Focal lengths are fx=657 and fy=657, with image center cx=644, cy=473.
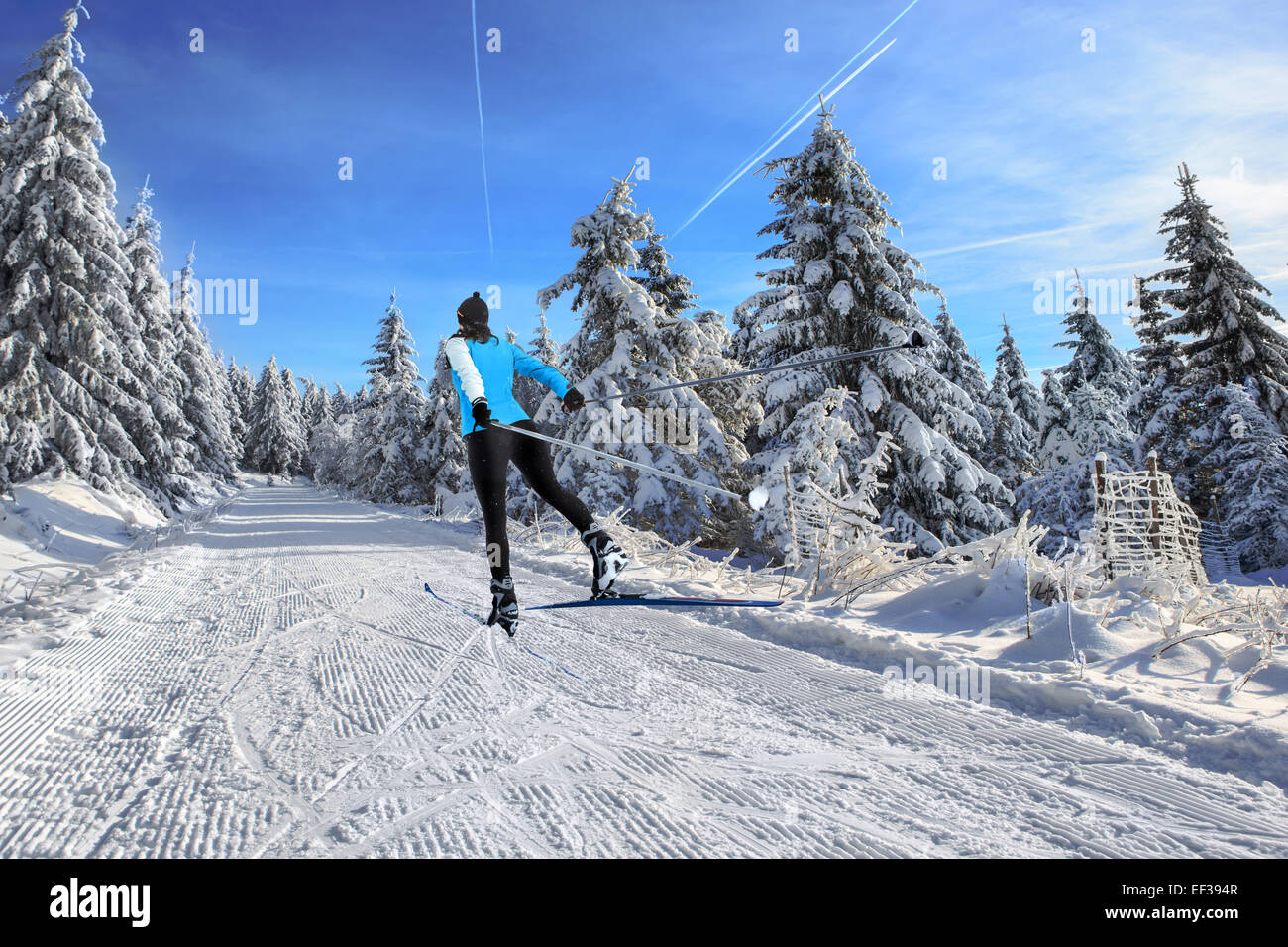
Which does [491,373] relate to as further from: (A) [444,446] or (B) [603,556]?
(A) [444,446]

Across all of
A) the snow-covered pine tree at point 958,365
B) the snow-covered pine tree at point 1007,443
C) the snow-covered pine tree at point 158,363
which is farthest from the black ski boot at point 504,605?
the snow-covered pine tree at point 1007,443

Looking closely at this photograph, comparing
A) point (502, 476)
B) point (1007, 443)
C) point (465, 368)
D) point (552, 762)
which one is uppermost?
point (1007, 443)

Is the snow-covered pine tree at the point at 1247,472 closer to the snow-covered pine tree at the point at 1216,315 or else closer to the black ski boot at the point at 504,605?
the snow-covered pine tree at the point at 1216,315

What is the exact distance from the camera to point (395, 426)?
31766 millimetres

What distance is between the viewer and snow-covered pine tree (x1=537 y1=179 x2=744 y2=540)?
43.5 ft

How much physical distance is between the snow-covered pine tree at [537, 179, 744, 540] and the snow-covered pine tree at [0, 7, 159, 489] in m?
12.3

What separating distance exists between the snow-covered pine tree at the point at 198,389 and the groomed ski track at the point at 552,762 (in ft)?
118

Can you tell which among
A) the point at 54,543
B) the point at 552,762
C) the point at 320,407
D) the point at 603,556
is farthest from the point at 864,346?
the point at 320,407

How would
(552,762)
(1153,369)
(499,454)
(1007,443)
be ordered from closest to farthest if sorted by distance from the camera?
(552,762) < (499,454) < (1153,369) < (1007,443)

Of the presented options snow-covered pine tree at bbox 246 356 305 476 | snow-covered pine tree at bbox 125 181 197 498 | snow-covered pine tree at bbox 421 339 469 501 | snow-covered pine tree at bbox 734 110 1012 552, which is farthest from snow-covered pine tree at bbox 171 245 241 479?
snow-covered pine tree at bbox 734 110 1012 552

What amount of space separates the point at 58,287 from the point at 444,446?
1406cm

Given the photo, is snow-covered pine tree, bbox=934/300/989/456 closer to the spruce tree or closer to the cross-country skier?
the spruce tree

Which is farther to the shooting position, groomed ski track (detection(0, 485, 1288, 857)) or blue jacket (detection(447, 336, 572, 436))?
blue jacket (detection(447, 336, 572, 436))

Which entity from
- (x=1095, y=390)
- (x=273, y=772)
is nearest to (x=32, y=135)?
(x=273, y=772)
